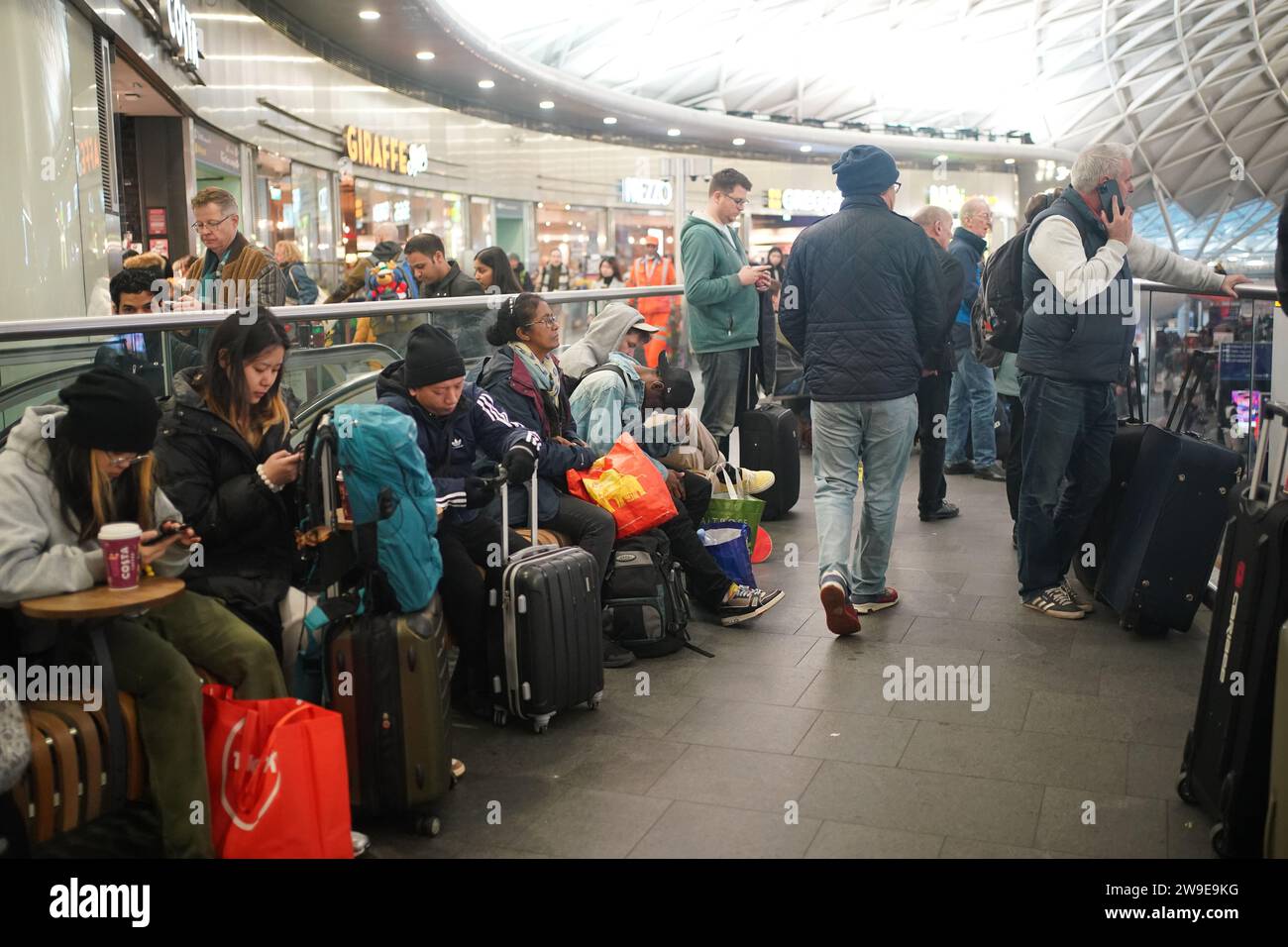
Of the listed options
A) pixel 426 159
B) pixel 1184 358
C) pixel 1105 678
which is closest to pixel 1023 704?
pixel 1105 678

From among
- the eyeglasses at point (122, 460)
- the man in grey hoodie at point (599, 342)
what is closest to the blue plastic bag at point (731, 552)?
the man in grey hoodie at point (599, 342)

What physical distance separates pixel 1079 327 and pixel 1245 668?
2352 mm

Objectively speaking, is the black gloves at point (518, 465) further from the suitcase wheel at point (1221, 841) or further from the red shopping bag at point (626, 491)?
the suitcase wheel at point (1221, 841)

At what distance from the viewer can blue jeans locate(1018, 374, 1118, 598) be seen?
17.6ft

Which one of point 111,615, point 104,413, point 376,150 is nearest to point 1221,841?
point 111,615

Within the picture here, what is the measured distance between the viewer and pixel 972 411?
966cm

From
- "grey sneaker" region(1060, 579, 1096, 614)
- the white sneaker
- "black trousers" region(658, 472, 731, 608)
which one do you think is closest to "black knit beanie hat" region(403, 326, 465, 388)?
"black trousers" region(658, 472, 731, 608)

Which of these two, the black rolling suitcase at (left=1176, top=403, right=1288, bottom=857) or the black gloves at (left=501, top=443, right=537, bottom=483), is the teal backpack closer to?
the black gloves at (left=501, top=443, right=537, bottom=483)

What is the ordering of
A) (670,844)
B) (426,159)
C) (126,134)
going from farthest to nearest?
1. (426,159)
2. (126,134)
3. (670,844)

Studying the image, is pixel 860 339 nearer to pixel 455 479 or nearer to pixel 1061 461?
pixel 1061 461

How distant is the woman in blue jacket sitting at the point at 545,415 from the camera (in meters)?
5.13
